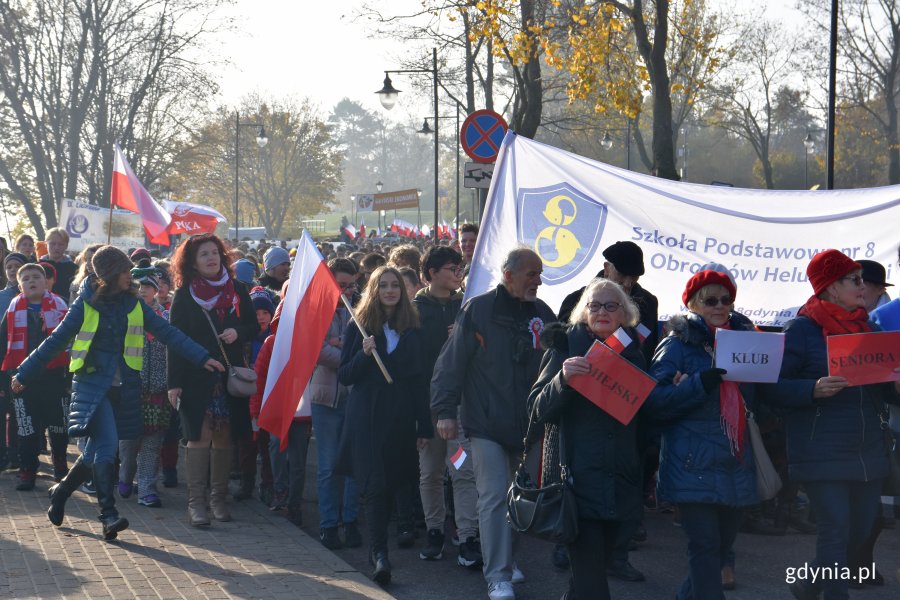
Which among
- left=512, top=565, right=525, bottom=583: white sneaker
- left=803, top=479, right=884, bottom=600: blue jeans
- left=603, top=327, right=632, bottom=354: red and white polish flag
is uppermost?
left=603, top=327, right=632, bottom=354: red and white polish flag

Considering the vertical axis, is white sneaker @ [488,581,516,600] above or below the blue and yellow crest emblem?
below

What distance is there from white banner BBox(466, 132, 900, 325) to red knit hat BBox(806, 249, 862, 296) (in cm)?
115

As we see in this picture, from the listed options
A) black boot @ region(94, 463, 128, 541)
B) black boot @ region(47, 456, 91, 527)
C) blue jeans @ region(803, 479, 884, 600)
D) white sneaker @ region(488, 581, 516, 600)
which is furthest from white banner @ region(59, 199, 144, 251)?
blue jeans @ region(803, 479, 884, 600)

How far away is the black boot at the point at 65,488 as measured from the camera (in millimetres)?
7613

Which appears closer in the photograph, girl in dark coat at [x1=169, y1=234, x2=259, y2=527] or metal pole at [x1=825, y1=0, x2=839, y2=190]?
girl in dark coat at [x1=169, y1=234, x2=259, y2=527]

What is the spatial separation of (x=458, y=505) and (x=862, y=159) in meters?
56.0

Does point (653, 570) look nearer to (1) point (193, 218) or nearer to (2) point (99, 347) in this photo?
(2) point (99, 347)

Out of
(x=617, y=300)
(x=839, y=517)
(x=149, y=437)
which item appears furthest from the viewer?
(x=149, y=437)

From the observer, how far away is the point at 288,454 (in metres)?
8.61

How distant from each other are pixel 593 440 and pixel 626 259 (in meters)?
1.82

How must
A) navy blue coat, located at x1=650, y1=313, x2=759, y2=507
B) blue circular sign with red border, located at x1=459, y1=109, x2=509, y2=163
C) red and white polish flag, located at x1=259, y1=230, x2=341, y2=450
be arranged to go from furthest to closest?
blue circular sign with red border, located at x1=459, y1=109, x2=509, y2=163
red and white polish flag, located at x1=259, y1=230, x2=341, y2=450
navy blue coat, located at x1=650, y1=313, x2=759, y2=507

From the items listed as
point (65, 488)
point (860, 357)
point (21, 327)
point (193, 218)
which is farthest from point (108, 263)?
point (193, 218)

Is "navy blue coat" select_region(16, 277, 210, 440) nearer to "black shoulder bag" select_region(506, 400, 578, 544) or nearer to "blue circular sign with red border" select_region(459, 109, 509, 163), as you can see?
"black shoulder bag" select_region(506, 400, 578, 544)

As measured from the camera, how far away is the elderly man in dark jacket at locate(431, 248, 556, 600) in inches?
249
